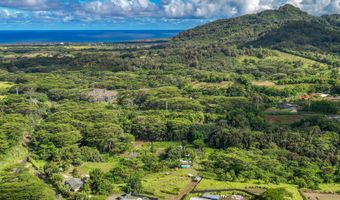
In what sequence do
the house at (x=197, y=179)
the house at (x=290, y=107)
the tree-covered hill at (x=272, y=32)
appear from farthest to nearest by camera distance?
the tree-covered hill at (x=272, y=32), the house at (x=290, y=107), the house at (x=197, y=179)

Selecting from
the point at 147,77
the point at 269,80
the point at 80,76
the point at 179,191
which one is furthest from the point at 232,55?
the point at 179,191

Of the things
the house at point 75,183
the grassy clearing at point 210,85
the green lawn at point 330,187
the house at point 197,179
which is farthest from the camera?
the grassy clearing at point 210,85

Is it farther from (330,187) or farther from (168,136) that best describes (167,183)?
(330,187)

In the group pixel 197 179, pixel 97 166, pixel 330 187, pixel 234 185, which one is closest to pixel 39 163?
pixel 97 166

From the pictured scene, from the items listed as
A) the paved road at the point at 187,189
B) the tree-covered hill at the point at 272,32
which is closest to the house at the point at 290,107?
the paved road at the point at 187,189

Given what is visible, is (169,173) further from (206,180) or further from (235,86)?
(235,86)

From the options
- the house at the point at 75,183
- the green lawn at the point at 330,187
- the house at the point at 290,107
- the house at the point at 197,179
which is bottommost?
the green lawn at the point at 330,187

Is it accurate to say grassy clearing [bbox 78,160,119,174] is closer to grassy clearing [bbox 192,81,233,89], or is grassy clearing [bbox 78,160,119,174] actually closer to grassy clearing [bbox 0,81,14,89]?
grassy clearing [bbox 192,81,233,89]

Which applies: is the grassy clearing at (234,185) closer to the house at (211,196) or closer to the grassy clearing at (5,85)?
the house at (211,196)

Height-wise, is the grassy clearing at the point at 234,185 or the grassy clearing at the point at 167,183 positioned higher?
the grassy clearing at the point at 167,183
